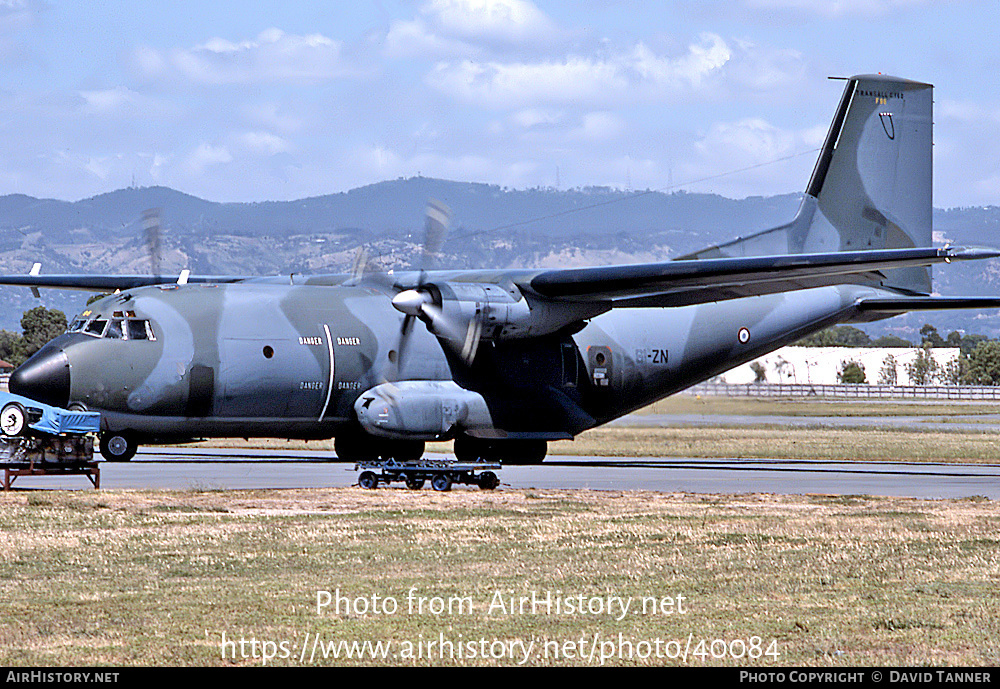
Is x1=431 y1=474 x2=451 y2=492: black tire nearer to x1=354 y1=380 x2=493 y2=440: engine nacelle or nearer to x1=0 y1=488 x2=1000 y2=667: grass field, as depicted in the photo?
x1=0 y1=488 x2=1000 y2=667: grass field

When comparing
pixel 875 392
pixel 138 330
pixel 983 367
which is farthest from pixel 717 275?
pixel 983 367

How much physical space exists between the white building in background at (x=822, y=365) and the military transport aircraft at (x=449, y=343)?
121907mm

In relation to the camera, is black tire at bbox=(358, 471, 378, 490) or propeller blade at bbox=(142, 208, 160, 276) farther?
propeller blade at bbox=(142, 208, 160, 276)

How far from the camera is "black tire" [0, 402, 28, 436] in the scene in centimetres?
2153

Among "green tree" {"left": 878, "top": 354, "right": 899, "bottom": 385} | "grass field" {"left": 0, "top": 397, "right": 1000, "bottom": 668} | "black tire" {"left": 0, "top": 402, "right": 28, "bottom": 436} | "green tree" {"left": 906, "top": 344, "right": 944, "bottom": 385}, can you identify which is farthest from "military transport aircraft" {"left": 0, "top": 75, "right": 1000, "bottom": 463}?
"green tree" {"left": 878, "top": 354, "right": 899, "bottom": 385}

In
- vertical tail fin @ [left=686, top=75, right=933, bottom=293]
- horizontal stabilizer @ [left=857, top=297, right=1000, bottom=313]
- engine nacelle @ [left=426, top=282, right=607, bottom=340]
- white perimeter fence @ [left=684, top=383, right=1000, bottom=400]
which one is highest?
vertical tail fin @ [left=686, top=75, right=933, bottom=293]

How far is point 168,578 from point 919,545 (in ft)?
30.3

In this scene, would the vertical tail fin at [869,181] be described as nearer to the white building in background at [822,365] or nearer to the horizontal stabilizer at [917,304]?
the horizontal stabilizer at [917,304]

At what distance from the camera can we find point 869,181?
3384cm

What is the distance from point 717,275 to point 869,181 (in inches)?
391

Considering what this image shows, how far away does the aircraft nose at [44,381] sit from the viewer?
2441 centimetres

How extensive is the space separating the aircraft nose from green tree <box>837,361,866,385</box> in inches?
5476

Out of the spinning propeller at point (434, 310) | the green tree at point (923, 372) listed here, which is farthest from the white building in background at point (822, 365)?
the spinning propeller at point (434, 310)

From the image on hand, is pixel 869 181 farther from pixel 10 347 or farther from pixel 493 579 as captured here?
pixel 10 347
